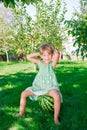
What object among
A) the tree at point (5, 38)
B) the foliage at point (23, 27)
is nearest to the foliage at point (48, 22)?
the foliage at point (23, 27)

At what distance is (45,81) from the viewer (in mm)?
6043

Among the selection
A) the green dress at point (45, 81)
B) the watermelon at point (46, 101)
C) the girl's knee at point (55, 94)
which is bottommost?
the watermelon at point (46, 101)

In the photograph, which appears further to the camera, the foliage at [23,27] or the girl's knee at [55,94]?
the foliage at [23,27]

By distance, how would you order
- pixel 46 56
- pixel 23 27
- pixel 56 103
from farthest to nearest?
pixel 23 27, pixel 46 56, pixel 56 103

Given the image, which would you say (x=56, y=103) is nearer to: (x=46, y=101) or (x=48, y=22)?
(x=46, y=101)

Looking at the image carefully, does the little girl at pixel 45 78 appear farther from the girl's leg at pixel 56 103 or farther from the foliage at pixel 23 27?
the foliage at pixel 23 27

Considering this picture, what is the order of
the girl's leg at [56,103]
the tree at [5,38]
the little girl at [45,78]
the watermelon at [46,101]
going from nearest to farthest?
1. the girl's leg at [56,103]
2. the little girl at [45,78]
3. the watermelon at [46,101]
4. the tree at [5,38]

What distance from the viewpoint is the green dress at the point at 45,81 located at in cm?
600

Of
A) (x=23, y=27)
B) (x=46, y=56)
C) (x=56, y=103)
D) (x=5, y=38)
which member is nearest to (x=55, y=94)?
(x=56, y=103)

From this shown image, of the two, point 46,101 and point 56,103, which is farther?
point 46,101

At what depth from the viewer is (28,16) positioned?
23.1 meters

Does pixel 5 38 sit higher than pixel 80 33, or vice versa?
pixel 80 33

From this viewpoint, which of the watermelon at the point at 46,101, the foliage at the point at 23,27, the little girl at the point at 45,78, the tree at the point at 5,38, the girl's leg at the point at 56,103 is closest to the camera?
the girl's leg at the point at 56,103

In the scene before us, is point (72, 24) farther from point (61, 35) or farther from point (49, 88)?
point (61, 35)
